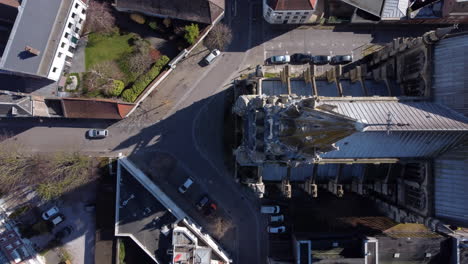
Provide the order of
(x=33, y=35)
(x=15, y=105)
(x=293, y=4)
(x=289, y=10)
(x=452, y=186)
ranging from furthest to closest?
(x=289, y=10) → (x=293, y=4) → (x=33, y=35) → (x=15, y=105) → (x=452, y=186)

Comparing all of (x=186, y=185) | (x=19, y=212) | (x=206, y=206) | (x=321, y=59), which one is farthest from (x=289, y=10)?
(x=19, y=212)

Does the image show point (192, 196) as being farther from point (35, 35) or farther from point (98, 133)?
point (35, 35)

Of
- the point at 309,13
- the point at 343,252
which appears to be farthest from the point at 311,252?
the point at 309,13

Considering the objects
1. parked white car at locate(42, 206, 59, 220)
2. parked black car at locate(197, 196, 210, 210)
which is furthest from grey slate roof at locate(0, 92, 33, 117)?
parked black car at locate(197, 196, 210, 210)

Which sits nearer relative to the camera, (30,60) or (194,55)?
(30,60)

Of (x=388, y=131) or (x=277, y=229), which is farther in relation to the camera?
(x=277, y=229)

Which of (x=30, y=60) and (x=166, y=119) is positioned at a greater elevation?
(x=30, y=60)

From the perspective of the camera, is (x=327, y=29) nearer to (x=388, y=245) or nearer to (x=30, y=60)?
(x=388, y=245)
